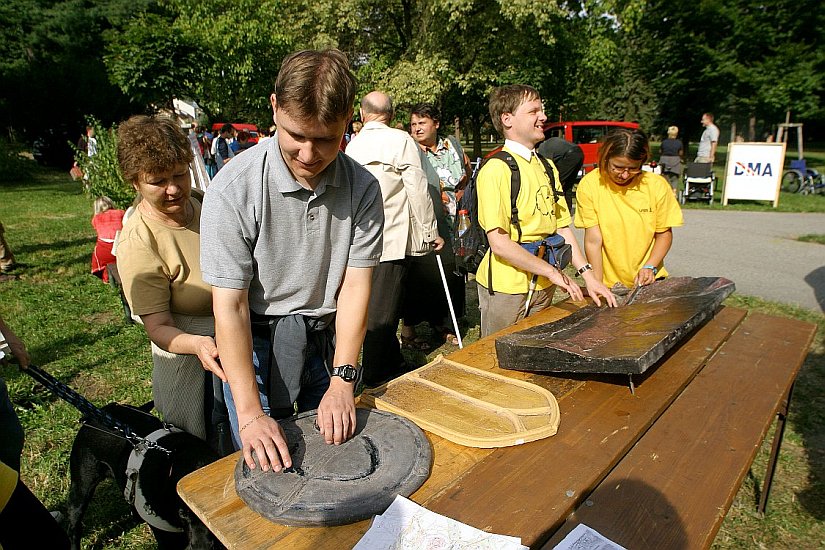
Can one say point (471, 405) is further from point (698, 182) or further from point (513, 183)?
point (698, 182)

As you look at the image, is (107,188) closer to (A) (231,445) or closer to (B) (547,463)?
(A) (231,445)

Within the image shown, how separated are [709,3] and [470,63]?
1021 centimetres

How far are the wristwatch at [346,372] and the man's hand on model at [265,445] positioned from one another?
271 mm

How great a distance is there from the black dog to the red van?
14.8 meters

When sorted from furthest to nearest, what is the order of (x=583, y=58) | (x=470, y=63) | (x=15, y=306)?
(x=583, y=58)
(x=470, y=63)
(x=15, y=306)

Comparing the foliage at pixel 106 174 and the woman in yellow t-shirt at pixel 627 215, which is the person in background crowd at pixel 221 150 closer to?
the foliage at pixel 106 174

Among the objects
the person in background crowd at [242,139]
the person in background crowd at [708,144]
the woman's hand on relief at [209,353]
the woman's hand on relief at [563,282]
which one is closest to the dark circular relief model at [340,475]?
the woman's hand on relief at [209,353]

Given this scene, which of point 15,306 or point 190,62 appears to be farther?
point 190,62

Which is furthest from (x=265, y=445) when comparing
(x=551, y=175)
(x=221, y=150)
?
(x=221, y=150)

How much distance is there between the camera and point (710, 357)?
215 cm

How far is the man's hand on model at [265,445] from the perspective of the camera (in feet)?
4.25

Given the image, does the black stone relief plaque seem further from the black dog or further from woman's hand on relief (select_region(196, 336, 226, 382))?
the black dog

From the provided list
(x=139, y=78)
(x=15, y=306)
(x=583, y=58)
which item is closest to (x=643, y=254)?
(x=15, y=306)

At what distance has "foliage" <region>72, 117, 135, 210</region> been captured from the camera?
6.84 m
